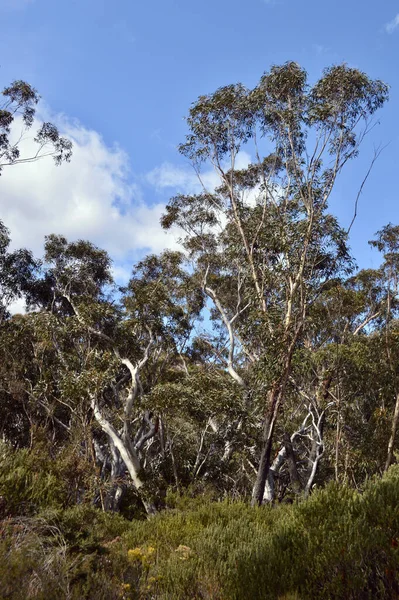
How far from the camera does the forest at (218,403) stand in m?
4.34

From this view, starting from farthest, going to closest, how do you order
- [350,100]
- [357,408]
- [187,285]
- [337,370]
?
[187,285] < [357,408] < [337,370] < [350,100]

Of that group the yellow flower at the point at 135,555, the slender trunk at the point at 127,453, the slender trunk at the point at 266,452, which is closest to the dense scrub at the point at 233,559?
the yellow flower at the point at 135,555

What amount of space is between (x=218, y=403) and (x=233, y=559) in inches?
325

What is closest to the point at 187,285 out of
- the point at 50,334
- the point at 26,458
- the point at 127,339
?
the point at 127,339

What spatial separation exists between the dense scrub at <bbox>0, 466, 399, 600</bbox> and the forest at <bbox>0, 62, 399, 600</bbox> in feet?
0.09

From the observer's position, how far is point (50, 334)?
56.1 feet

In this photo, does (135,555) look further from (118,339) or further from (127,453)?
(118,339)

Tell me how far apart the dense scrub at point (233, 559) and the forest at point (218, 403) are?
28 millimetres

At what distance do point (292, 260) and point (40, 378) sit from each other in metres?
11.0

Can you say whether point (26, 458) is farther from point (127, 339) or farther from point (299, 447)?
point (299, 447)

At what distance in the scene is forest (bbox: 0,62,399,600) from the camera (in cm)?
434

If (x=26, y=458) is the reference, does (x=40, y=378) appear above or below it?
above

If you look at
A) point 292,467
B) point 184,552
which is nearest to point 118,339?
point 292,467

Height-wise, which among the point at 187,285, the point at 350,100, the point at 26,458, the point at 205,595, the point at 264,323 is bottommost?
the point at 205,595
